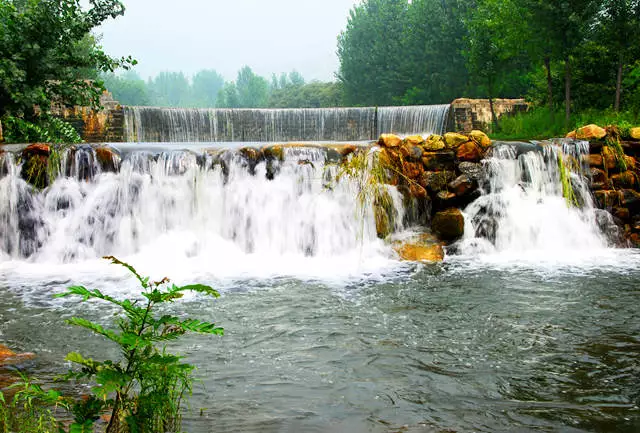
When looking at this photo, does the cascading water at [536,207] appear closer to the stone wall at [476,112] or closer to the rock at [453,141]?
the rock at [453,141]

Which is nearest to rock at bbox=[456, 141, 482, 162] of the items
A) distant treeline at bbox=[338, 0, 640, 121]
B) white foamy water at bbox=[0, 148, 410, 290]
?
white foamy water at bbox=[0, 148, 410, 290]

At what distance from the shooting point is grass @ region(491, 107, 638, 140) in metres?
16.5

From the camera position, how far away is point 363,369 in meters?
4.38

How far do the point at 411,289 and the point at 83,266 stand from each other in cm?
488

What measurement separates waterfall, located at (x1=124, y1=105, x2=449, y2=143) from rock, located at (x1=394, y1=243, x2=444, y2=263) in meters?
14.5

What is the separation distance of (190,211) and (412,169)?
384 cm

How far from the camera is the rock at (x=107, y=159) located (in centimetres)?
981

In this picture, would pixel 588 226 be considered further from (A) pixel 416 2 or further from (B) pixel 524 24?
(A) pixel 416 2

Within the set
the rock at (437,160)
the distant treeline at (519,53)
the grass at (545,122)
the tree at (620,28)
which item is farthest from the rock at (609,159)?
the tree at (620,28)

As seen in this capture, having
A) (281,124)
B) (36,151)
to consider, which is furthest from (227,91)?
(36,151)

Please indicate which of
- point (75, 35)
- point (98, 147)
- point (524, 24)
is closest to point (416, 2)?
point (524, 24)

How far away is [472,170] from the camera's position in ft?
33.1

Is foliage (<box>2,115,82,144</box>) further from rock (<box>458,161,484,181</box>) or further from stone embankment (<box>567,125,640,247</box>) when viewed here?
stone embankment (<box>567,125,640,247</box>)

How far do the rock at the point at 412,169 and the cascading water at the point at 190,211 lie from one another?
1.65ft
